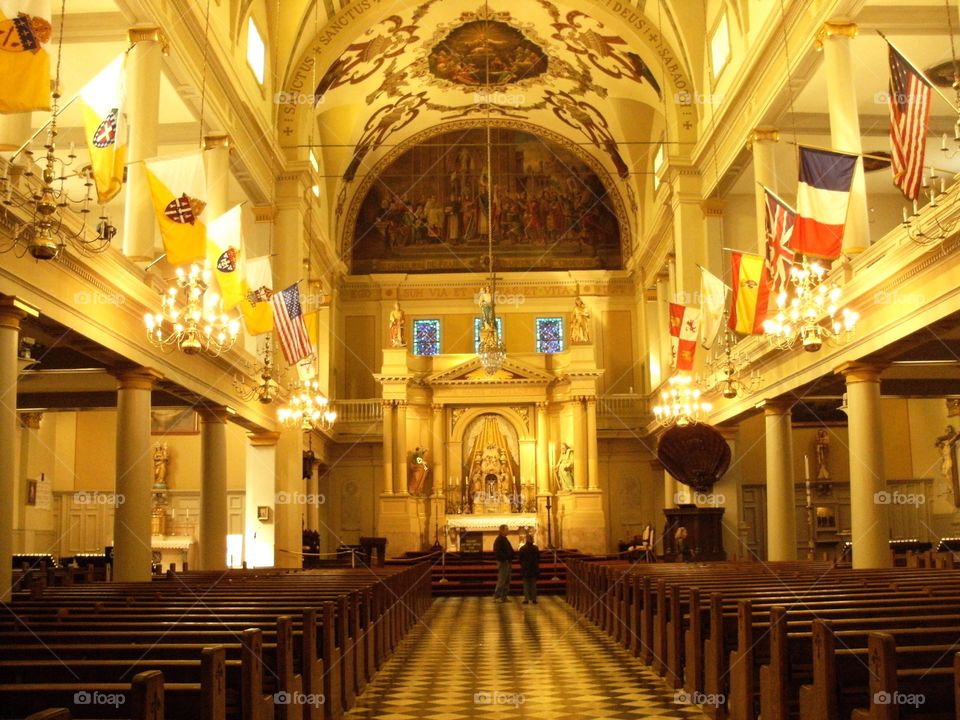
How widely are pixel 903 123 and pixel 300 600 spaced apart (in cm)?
847

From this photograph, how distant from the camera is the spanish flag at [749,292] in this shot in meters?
17.1

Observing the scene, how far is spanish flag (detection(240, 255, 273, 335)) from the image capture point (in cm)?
1725

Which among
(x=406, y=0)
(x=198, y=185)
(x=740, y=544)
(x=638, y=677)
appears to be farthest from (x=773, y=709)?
(x=406, y=0)

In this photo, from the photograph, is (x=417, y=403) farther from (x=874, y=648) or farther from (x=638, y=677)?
(x=874, y=648)

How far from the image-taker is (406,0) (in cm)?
2694

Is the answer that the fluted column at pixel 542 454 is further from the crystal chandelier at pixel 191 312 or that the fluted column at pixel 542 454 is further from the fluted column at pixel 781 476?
the crystal chandelier at pixel 191 312

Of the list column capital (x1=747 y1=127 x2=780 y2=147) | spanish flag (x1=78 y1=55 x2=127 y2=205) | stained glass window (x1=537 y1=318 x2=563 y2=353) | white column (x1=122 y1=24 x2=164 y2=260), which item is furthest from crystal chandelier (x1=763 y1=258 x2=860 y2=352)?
stained glass window (x1=537 y1=318 x2=563 y2=353)

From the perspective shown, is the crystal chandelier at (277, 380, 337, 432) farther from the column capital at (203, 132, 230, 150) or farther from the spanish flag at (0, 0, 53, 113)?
the spanish flag at (0, 0, 53, 113)

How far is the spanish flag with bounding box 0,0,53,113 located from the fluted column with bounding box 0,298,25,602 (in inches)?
119

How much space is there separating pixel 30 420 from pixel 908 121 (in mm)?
22863

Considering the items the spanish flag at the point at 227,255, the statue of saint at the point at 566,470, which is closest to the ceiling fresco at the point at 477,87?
the statue of saint at the point at 566,470

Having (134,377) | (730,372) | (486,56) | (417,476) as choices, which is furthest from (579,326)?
(134,377)

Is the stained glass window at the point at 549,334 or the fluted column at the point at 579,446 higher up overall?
the stained glass window at the point at 549,334

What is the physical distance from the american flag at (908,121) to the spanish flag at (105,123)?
28.3ft
